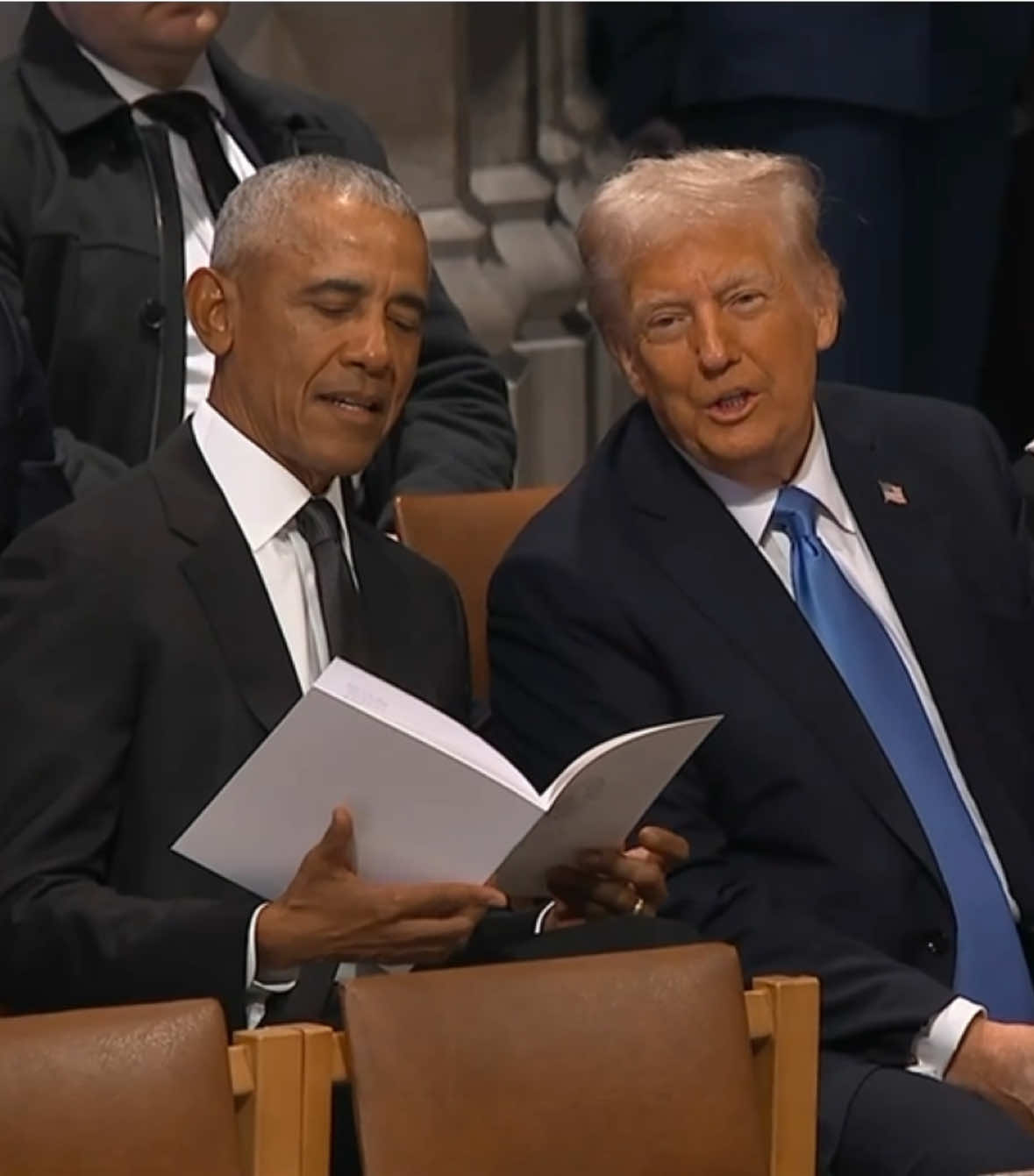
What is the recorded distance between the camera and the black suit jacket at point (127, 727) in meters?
2.43

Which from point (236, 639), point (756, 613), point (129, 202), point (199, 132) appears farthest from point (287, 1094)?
point (199, 132)

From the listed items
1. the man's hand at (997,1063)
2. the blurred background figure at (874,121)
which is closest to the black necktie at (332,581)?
the man's hand at (997,1063)

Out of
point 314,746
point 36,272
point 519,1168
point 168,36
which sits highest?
point 168,36

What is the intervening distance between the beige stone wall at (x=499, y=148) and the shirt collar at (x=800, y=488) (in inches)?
59.2

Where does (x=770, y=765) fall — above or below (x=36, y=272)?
below

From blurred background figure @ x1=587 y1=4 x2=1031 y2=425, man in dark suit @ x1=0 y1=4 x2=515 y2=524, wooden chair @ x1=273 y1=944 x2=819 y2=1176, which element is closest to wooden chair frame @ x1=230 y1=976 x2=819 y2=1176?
wooden chair @ x1=273 y1=944 x2=819 y2=1176

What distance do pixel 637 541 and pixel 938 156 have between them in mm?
1824

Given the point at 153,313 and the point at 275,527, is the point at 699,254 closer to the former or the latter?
the point at 275,527

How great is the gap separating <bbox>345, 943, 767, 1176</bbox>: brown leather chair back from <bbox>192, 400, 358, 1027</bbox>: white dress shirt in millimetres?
457

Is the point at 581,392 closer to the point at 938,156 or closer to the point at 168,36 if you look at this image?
the point at 938,156

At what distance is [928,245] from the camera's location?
459 cm

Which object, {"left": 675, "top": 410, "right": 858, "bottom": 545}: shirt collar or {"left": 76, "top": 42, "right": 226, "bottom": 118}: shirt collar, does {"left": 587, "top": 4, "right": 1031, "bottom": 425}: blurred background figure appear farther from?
{"left": 675, "top": 410, "right": 858, "bottom": 545}: shirt collar

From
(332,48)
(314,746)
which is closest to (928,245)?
(332,48)

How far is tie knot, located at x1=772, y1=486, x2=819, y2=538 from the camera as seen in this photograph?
2914mm
